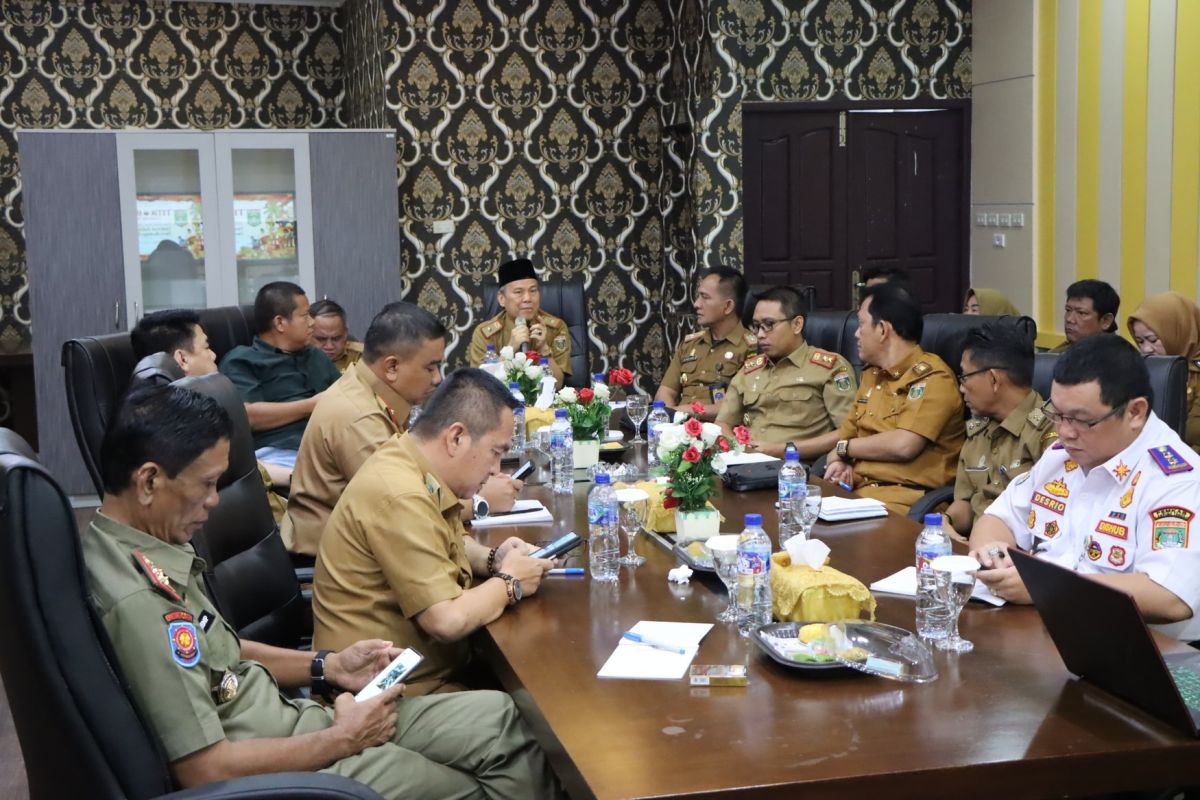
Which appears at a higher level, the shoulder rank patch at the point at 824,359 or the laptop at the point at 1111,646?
the shoulder rank patch at the point at 824,359

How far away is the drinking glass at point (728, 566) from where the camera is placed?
8.12ft

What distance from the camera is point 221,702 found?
2094 millimetres

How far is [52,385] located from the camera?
7348 mm

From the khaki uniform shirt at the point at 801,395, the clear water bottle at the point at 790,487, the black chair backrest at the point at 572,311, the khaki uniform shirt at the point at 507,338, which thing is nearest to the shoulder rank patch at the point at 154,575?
the clear water bottle at the point at 790,487

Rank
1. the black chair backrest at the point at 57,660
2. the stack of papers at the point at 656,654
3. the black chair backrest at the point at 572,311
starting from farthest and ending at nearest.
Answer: the black chair backrest at the point at 572,311
the stack of papers at the point at 656,654
the black chair backrest at the point at 57,660

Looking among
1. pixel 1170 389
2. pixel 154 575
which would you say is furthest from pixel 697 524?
pixel 154 575

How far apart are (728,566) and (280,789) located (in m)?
1.07

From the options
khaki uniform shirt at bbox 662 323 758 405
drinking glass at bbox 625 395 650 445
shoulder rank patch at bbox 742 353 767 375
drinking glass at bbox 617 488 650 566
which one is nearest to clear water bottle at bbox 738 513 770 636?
drinking glass at bbox 617 488 650 566

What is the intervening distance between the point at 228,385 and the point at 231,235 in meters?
5.00

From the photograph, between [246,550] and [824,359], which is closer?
[246,550]

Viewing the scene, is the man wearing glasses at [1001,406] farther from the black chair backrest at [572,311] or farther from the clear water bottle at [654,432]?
the black chair backrest at [572,311]

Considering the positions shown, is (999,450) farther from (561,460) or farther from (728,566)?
(728,566)

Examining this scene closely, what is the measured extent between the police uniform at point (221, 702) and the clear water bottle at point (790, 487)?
38.2 inches

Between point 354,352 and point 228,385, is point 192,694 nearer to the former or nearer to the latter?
point 228,385
